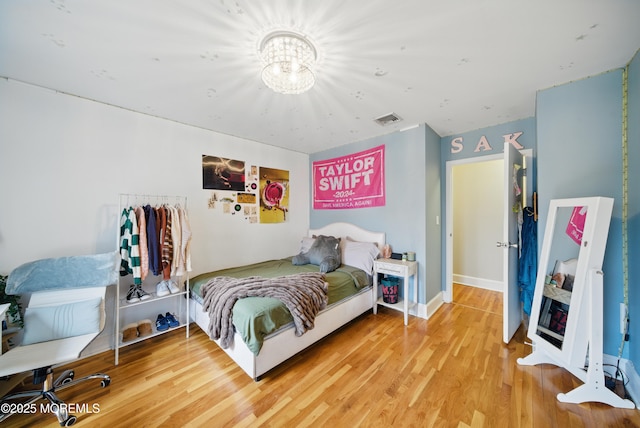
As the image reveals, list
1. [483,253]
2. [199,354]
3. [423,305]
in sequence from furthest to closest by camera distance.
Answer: [483,253] < [423,305] < [199,354]

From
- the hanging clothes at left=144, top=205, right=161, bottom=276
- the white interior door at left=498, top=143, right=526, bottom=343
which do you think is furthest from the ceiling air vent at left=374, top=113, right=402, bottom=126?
the hanging clothes at left=144, top=205, right=161, bottom=276

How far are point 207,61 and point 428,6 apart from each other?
1477 mm

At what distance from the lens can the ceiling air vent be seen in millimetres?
2615

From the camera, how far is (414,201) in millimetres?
2947

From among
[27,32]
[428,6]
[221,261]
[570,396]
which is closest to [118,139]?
[27,32]

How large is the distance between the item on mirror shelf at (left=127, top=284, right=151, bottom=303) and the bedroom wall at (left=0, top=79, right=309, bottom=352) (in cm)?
46

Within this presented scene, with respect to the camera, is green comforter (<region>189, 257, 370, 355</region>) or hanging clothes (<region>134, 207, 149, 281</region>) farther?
hanging clothes (<region>134, 207, 149, 281</region>)

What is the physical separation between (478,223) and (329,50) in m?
3.90

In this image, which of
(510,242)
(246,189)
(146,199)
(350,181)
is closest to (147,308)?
(146,199)

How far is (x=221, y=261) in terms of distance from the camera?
3078 millimetres

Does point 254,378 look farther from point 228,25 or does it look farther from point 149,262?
point 228,25

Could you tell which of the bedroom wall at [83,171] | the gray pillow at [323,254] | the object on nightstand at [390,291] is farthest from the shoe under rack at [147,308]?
the object on nightstand at [390,291]

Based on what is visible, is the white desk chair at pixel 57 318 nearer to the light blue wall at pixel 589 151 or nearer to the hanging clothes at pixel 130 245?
the hanging clothes at pixel 130 245

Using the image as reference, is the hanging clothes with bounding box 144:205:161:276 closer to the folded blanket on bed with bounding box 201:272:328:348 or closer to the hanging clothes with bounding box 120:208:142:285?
the hanging clothes with bounding box 120:208:142:285
